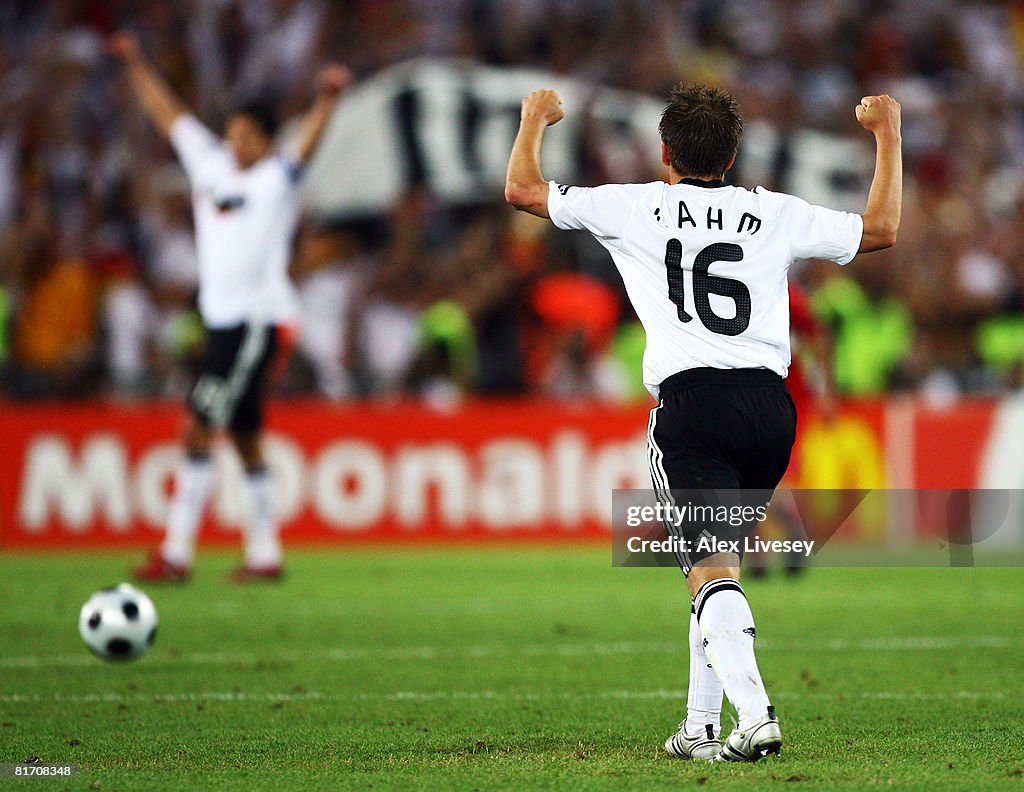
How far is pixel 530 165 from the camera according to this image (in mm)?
5160

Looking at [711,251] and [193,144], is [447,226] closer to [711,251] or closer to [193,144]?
[193,144]

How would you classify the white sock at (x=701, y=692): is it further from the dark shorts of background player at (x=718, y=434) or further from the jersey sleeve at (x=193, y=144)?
the jersey sleeve at (x=193, y=144)

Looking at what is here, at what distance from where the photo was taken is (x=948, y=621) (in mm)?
9211

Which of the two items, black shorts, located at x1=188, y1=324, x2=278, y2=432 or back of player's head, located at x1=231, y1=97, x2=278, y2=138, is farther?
back of player's head, located at x1=231, y1=97, x2=278, y2=138

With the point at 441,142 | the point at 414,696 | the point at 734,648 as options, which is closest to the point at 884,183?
the point at 734,648

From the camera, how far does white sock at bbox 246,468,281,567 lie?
435 inches

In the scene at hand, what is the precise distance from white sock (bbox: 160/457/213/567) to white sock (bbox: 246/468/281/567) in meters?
0.31

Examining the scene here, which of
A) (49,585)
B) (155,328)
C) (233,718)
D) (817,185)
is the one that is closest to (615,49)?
(817,185)

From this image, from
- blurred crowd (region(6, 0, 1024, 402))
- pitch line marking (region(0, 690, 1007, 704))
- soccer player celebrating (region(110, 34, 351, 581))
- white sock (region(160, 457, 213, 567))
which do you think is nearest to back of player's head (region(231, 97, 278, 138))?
soccer player celebrating (region(110, 34, 351, 581))

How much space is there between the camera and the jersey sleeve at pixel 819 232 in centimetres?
507

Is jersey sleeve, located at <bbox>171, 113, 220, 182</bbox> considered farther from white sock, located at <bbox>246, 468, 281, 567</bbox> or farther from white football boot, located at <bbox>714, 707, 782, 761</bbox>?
white football boot, located at <bbox>714, 707, 782, 761</bbox>

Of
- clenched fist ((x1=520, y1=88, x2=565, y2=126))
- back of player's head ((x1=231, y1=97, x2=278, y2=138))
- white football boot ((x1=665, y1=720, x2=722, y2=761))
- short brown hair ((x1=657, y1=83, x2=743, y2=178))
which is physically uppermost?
back of player's head ((x1=231, y1=97, x2=278, y2=138))

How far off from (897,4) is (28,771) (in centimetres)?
1785

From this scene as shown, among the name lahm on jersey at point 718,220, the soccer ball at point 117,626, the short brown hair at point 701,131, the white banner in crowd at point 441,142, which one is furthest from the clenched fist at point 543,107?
the white banner in crowd at point 441,142
